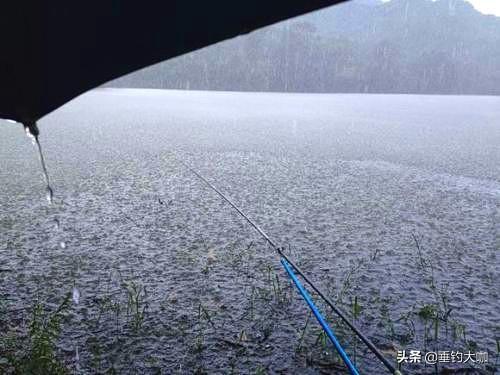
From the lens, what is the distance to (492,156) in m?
6.21

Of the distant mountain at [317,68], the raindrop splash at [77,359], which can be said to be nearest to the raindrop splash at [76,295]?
the raindrop splash at [77,359]

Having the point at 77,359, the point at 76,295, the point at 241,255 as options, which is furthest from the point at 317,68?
the point at 77,359

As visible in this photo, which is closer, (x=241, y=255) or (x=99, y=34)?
(x=99, y=34)

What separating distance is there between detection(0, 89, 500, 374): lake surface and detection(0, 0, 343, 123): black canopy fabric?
100cm

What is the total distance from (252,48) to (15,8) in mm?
46754

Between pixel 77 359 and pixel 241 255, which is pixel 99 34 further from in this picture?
pixel 241 255

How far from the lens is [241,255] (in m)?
2.51

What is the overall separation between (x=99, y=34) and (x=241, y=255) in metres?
1.65

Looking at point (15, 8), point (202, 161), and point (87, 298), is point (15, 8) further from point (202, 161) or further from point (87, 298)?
point (202, 161)

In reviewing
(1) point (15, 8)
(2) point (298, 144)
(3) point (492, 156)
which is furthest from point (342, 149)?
(1) point (15, 8)

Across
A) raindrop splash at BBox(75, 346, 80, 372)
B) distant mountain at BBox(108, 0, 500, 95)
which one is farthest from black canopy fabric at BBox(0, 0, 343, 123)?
distant mountain at BBox(108, 0, 500, 95)

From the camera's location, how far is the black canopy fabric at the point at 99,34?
3.30 feet

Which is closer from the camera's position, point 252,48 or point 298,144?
point 298,144

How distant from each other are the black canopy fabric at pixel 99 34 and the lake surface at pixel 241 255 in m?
1.00
